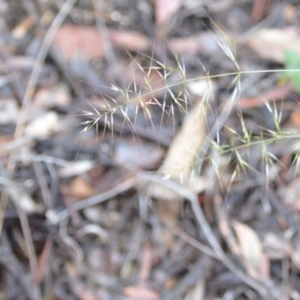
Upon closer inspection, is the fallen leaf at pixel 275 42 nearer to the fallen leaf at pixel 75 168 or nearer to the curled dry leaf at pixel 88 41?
the curled dry leaf at pixel 88 41

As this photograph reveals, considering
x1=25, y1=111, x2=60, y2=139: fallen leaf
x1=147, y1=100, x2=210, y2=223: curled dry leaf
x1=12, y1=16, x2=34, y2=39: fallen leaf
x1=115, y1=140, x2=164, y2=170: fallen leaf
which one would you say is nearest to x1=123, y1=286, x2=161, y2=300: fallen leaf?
x1=147, y1=100, x2=210, y2=223: curled dry leaf

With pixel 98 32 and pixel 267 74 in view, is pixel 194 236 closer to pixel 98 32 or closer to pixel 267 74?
pixel 267 74

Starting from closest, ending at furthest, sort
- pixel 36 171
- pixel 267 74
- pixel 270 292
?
1. pixel 270 292
2. pixel 36 171
3. pixel 267 74

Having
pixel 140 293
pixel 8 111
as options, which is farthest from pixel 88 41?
pixel 140 293

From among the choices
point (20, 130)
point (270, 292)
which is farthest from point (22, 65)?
point (270, 292)

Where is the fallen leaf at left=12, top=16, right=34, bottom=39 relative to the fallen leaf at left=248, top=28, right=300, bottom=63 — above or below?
above

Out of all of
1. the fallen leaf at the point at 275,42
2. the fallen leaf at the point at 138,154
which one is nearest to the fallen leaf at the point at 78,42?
the fallen leaf at the point at 138,154

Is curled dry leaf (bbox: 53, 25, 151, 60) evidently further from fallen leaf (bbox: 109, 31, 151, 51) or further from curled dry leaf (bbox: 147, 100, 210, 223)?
curled dry leaf (bbox: 147, 100, 210, 223)

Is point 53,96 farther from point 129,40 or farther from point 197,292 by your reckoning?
point 197,292
